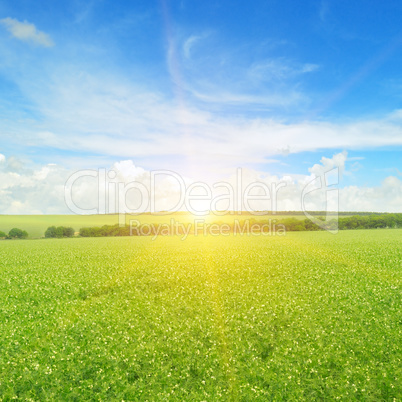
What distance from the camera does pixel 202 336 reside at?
1436 cm

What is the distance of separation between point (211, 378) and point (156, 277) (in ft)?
44.6

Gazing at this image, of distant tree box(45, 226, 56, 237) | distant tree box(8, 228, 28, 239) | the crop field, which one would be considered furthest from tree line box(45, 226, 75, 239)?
the crop field

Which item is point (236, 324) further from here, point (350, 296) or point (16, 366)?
point (16, 366)

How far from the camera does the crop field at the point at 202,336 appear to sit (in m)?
10.8

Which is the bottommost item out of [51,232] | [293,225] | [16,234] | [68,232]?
[16,234]

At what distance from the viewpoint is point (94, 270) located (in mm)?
28156

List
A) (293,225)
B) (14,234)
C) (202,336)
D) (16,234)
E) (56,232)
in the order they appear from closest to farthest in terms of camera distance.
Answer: (202,336) < (14,234) < (16,234) < (56,232) < (293,225)

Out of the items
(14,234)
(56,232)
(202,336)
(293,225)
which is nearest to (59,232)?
(56,232)

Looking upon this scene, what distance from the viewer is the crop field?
35.6ft

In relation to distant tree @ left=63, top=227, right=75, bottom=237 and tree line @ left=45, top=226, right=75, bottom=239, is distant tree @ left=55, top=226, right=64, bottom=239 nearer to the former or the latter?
tree line @ left=45, top=226, right=75, bottom=239

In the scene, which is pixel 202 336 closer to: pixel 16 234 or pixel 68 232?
pixel 68 232

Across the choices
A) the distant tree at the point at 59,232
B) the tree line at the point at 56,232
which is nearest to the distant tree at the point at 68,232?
the tree line at the point at 56,232

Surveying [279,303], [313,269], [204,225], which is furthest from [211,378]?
[204,225]

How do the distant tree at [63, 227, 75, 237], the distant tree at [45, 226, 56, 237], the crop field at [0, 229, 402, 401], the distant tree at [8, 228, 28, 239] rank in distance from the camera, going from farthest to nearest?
the distant tree at [63, 227, 75, 237] → the distant tree at [45, 226, 56, 237] → the distant tree at [8, 228, 28, 239] → the crop field at [0, 229, 402, 401]
